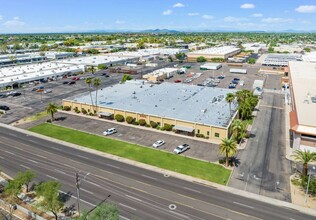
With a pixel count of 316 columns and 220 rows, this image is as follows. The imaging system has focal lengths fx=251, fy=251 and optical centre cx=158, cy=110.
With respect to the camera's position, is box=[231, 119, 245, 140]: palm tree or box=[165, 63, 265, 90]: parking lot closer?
box=[231, 119, 245, 140]: palm tree

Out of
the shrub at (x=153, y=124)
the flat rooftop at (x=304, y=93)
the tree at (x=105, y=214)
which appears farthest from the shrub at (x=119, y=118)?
the tree at (x=105, y=214)

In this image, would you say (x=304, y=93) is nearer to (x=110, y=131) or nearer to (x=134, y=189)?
(x=110, y=131)

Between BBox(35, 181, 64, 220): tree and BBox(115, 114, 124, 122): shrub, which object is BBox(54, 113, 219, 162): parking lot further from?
BBox(35, 181, 64, 220): tree

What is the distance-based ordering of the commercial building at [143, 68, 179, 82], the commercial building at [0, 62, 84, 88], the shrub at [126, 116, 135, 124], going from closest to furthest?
the shrub at [126, 116, 135, 124]
the commercial building at [0, 62, 84, 88]
the commercial building at [143, 68, 179, 82]

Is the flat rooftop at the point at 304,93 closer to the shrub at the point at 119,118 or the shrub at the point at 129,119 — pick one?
the shrub at the point at 129,119

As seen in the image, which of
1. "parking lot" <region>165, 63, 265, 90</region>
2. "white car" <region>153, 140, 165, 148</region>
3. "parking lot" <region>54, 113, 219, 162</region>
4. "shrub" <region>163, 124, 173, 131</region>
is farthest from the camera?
"parking lot" <region>165, 63, 265, 90</region>

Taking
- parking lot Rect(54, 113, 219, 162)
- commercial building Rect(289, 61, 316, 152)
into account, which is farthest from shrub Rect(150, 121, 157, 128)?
commercial building Rect(289, 61, 316, 152)

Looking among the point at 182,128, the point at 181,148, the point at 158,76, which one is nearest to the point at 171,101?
the point at 182,128

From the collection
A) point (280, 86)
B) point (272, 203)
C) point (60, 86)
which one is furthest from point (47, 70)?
point (272, 203)
